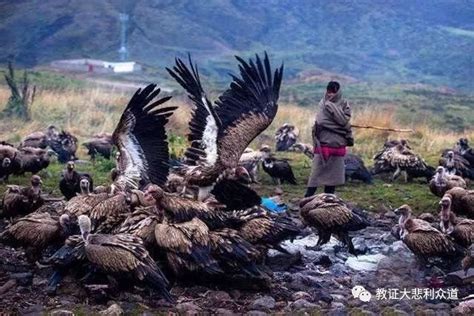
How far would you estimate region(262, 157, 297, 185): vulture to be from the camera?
11961 mm

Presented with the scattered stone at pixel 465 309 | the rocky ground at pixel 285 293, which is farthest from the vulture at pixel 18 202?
the scattered stone at pixel 465 309

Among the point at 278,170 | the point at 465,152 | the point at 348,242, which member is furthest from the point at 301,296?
the point at 465,152

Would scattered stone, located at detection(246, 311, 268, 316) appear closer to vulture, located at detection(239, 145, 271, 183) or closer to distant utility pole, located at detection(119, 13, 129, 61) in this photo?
vulture, located at detection(239, 145, 271, 183)

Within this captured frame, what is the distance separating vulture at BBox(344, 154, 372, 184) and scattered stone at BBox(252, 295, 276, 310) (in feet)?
18.9

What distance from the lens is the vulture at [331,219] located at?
8.25m

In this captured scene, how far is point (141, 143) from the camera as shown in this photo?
8.95 m

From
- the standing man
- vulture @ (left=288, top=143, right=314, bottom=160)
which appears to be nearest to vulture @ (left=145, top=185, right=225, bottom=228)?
the standing man

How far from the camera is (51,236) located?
723 cm

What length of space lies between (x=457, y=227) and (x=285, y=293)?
2255 millimetres

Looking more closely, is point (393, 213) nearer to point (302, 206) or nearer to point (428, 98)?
point (302, 206)

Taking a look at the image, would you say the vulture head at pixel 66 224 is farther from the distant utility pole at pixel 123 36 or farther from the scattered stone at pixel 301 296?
the distant utility pole at pixel 123 36

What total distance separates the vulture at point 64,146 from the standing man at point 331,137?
5306 millimetres

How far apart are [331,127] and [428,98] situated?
19.4 meters

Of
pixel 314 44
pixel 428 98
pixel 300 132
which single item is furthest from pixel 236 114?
pixel 314 44
